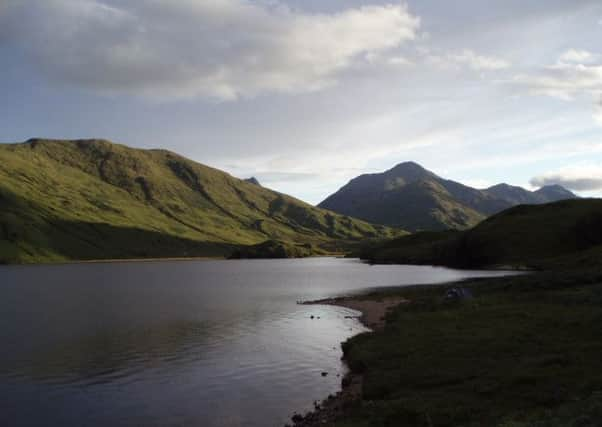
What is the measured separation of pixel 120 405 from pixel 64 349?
23.2 m

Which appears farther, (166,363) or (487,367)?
(166,363)

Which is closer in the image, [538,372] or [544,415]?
[544,415]

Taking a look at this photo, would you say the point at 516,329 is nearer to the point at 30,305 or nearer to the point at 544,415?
the point at 544,415

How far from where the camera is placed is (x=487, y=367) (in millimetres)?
33469

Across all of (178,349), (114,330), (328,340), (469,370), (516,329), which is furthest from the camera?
(114,330)

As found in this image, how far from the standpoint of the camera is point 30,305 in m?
92.4

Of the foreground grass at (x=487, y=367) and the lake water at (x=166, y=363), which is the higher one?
the foreground grass at (x=487, y=367)

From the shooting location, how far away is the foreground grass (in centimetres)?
2478

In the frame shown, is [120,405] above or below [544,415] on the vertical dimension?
below

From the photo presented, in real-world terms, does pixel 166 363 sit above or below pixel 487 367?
below

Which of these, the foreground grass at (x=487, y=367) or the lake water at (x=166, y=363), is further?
the lake water at (x=166, y=363)

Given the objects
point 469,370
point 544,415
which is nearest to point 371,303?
point 469,370

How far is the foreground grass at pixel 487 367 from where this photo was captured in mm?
24781

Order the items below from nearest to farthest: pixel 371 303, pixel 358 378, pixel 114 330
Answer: pixel 358 378, pixel 114 330, pixel 371 303
